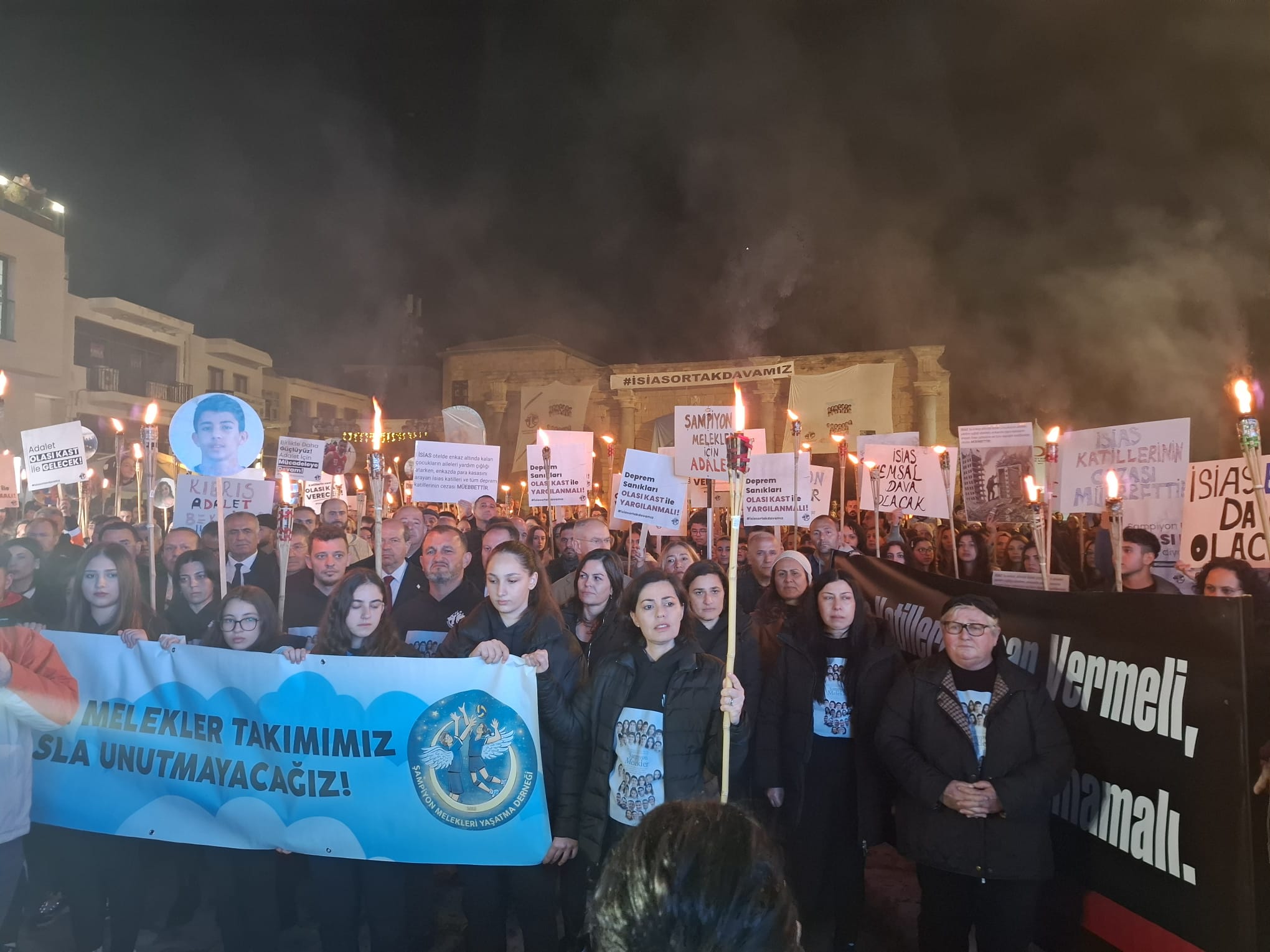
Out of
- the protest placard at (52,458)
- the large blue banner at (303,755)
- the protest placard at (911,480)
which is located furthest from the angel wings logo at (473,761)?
the protest placard at (52,458)

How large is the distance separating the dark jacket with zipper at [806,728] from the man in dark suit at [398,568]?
104 inches

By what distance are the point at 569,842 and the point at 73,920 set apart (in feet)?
7.36

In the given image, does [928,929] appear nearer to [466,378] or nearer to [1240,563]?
[1240,563]

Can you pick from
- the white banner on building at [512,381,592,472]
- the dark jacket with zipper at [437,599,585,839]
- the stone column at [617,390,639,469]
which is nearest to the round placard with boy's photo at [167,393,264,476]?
the dark jacket with zipper at [437,599,585,839]

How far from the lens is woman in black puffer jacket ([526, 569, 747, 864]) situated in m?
2.97

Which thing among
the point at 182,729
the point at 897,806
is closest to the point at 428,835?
the point at 182,729

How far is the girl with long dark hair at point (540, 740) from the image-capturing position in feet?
10.3

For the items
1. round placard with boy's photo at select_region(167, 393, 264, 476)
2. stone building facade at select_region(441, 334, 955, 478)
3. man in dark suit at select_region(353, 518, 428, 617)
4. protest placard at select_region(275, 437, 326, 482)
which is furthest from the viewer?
stone building facade at select_region(441, 334, 955, 478)

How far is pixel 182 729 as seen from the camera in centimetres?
341

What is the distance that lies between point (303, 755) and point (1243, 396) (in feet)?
14.9

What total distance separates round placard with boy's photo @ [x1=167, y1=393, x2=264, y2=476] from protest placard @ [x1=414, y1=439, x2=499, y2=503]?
2429 millimetres

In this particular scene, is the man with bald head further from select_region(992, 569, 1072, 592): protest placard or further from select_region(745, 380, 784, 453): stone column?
select_region(745, 380, 784, 453): stone column

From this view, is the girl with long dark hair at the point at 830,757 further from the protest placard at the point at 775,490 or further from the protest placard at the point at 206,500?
the protest placard at the point at 206,500

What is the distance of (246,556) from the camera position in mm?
5969
